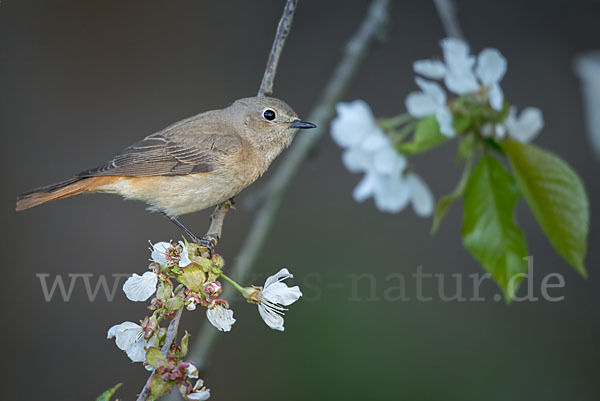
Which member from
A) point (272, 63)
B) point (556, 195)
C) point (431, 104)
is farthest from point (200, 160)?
point (556, 195)

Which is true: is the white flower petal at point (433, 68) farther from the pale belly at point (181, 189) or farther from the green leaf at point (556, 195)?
the pale belly at point (181, 189)

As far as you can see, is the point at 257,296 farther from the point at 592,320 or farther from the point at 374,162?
the point at 592,320

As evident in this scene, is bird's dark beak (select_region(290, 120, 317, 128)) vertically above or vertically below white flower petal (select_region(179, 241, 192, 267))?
above

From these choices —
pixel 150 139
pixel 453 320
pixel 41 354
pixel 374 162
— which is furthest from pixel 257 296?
pixel 41 354

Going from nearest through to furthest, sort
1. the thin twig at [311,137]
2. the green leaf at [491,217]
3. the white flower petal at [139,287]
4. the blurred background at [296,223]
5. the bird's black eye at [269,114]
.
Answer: the white flower petal at [139,287]
the green leaf at [491,217]
the thin twig at [311,137]
the bird's black eye at [269,114]
the blurred background at [296,223]

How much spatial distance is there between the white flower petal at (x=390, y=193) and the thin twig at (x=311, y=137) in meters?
1.14

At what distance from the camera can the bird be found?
11.3ft

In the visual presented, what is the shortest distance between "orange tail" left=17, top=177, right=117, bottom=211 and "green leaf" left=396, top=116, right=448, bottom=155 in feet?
6.01

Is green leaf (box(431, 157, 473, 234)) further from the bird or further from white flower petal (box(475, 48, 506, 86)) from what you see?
the bird

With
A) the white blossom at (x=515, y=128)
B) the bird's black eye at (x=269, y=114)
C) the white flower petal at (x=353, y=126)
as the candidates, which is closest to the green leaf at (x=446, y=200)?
the white blossom at (x=515, y=128)

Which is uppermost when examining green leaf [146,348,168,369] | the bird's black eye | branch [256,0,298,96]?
the bird's black eye

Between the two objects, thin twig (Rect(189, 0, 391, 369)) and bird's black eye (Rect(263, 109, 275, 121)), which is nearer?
thin twig (Rect(189, 0, 391, 369))

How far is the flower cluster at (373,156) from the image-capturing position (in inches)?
87.6

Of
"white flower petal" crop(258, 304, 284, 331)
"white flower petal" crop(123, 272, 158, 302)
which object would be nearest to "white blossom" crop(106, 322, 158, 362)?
"white flower petal" crop(123, 272, 158, 302)
